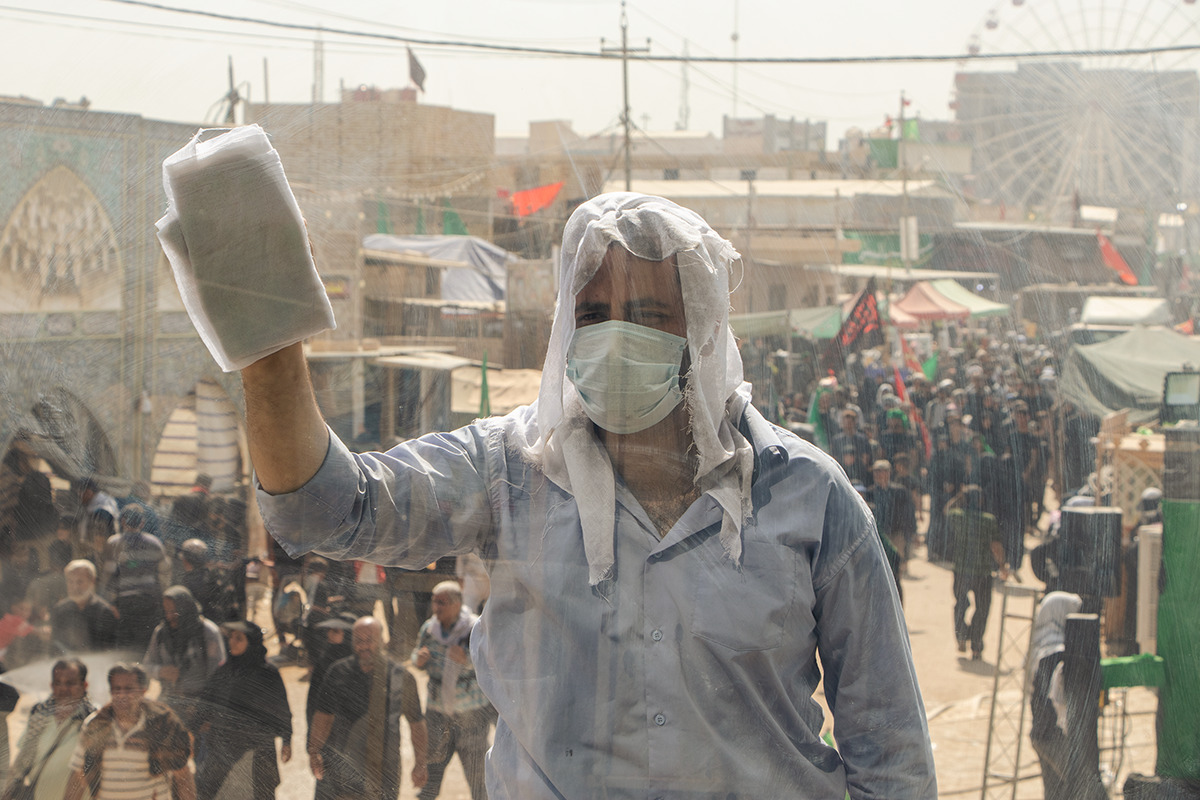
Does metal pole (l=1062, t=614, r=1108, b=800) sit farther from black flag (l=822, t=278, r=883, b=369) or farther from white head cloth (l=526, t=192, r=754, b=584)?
white head cloth (l=526, t=192, r=754, b=584)

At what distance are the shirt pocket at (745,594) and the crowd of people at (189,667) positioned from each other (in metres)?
0.72

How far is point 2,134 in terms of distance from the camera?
3.98 ft

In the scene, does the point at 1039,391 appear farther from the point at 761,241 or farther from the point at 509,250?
the point at 509,250

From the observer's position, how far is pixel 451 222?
1736 mm

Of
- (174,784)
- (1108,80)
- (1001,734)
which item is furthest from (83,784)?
(1108,80)

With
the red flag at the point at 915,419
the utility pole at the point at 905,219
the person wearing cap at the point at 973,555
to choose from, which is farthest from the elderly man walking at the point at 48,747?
the red flag at the point at 915,419

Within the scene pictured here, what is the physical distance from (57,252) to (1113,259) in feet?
15.7

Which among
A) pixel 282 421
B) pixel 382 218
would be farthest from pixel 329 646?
pixel 282 421

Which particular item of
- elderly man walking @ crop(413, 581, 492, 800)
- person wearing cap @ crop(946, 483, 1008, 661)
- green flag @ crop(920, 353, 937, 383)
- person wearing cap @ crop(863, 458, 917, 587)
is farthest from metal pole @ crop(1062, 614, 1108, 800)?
green flag @ crop(920, 353, 937, 383)

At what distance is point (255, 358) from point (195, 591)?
0.99 m

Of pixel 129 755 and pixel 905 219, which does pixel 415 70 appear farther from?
pixel 905 219

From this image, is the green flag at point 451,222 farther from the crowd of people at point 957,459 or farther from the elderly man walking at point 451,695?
the crowd of people at point 957,459

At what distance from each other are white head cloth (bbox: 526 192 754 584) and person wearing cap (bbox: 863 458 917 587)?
2.43 metres

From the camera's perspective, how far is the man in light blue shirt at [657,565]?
90 cm
